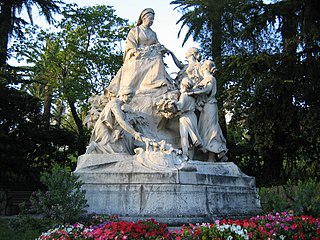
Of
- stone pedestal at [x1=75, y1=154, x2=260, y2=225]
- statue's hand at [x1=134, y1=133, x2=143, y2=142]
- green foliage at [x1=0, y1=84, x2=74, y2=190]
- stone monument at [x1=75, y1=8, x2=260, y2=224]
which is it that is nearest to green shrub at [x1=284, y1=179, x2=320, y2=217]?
stone monument at [x1=75, y1=8, x2=260, y2=224]

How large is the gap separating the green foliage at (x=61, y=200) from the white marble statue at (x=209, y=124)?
10.9 feet

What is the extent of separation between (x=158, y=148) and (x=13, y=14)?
1493 cm

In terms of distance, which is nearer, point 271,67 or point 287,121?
point 271,67

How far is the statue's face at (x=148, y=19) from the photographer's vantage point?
34.7 feet

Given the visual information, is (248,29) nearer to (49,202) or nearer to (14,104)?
(14,104)

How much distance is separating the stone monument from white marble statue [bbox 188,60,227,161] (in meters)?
0.02

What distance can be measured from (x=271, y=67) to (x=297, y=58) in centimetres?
106

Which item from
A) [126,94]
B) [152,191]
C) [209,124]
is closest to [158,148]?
[152,191]

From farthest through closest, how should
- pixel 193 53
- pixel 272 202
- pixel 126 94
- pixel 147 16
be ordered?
pixel 193 53
pixel 147 16
pixel 126 94
pixel 272 202

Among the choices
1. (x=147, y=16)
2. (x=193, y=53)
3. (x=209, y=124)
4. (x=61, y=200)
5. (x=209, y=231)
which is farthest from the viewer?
(x=193, y=53)

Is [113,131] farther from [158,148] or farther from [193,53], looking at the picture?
[193,53]

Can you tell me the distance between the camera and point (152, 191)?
25.6 feet

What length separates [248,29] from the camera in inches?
707

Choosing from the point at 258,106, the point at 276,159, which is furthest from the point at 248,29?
the point at 276,159
